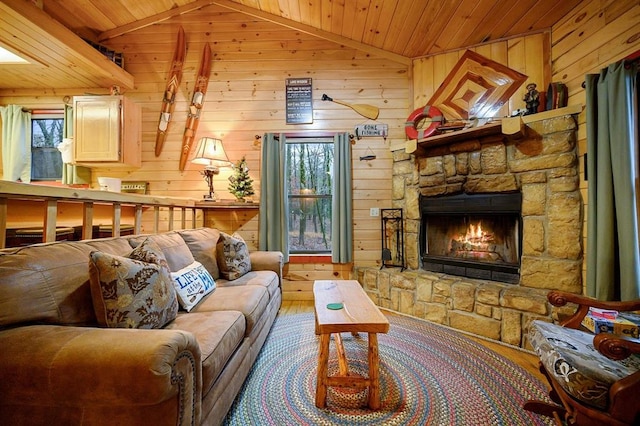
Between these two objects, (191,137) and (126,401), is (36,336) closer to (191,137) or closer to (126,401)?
(126,401)

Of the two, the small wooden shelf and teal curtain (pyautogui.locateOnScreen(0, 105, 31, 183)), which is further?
teal curtain (pyautogui.locateOnScreen(0, 105, 31, 183))

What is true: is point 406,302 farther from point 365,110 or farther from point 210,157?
point 210,157

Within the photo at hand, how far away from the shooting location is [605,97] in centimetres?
179

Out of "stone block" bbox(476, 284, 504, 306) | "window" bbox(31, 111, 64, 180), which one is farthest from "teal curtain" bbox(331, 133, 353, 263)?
"window" bbox(31, 111, 64, 180)

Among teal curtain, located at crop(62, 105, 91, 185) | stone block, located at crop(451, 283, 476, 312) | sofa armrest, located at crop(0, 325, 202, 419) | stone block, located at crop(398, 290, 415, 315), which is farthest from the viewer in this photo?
teal curtain, located at crop(62, 105, 91, 185)

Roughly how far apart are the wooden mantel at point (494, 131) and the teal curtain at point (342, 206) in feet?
2.45

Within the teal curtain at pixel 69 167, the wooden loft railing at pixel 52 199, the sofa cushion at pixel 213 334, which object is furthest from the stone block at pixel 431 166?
the teal curtain at pixel 69 167

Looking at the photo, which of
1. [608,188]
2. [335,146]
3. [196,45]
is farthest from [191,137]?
[608,188]

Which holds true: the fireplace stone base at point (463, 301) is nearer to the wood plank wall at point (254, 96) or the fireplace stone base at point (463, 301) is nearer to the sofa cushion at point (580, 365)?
the wood plank wall at point (254, 96)

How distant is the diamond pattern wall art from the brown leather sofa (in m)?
3.07

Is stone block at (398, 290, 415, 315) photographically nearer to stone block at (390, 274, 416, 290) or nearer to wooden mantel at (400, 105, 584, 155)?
stone block at (390, 274, 416, 290)

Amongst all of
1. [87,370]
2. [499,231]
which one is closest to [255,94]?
[499,231]

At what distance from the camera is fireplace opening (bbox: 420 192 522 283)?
2461 millimetres

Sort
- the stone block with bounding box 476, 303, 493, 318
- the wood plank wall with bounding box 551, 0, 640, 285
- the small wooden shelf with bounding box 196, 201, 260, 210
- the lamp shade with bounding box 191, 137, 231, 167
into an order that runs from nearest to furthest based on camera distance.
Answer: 1. the wood plank wall with bounding box 551, 0, 640, 285
2. the stone block with bounding box 476, 303, 493, 318
3. the lamp shade with bounding box 191, 137, 231, 167
4. the small wooden shelf with bounding box 196, 201, 260, 210
